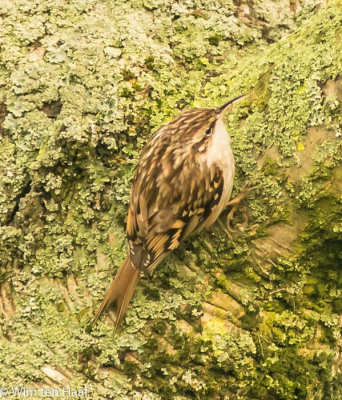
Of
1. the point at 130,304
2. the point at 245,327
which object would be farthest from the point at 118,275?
the point at 245,327

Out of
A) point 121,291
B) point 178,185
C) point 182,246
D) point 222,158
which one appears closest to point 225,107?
point 222,158

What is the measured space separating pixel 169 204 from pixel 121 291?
15.6 inches

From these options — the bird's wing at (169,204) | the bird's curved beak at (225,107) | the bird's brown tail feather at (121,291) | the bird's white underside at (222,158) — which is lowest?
the bird's brown tail feather at (121,291)

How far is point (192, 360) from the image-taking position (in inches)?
83.6

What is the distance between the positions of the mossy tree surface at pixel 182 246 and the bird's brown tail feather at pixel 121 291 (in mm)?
45

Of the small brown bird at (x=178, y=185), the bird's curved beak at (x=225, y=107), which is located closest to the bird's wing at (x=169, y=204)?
the small brown bird at (x=178, y=185)

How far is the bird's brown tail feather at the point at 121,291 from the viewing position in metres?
2.17

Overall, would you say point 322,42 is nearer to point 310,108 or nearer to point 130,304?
point 310,108

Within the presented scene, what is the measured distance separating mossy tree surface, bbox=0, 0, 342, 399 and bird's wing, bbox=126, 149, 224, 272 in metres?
0.06

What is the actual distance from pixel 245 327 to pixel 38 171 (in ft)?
3.14

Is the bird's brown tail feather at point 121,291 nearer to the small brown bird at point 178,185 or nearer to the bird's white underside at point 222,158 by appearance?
the small brown bird at point 178,185

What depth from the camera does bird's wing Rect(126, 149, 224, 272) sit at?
230 cm

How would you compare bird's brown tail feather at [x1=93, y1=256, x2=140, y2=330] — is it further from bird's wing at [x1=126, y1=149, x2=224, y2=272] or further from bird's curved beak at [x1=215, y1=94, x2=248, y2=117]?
bird's curved beak at [x1=215, y1=94, x2=248, y2=117]

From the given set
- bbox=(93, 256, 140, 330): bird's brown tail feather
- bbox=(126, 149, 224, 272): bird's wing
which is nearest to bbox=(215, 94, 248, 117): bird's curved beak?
bbox=(126, 149, 224, 272): bird's wing
